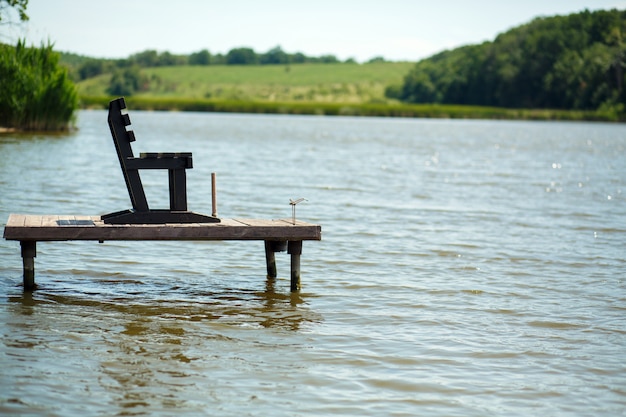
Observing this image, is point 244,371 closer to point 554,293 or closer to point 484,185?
point 554,293

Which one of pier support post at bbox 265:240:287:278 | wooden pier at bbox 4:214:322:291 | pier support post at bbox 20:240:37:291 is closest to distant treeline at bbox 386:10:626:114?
pier support post at bbox 265:240:287:278

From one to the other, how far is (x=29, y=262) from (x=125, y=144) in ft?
5.64

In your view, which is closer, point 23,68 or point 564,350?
point 564,350

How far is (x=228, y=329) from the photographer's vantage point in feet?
31.2

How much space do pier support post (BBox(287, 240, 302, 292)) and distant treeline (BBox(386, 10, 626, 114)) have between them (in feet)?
332

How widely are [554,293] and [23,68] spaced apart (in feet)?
96.7

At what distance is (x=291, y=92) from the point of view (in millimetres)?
150125

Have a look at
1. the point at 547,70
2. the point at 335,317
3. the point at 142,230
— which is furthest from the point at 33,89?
the point at 547,70

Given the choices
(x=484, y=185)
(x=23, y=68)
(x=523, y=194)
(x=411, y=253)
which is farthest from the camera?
(x=23, y=68)

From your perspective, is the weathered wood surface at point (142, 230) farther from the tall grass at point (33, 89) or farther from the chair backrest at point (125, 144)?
the tall grass at point (33, 89)

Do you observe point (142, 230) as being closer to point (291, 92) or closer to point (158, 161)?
point (158, 161)

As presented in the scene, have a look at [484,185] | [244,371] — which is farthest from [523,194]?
[244,371]

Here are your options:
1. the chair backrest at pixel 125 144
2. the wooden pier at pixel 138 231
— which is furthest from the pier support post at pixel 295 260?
the chair backrest at pixel 125 144

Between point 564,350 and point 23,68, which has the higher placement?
point 23,68
